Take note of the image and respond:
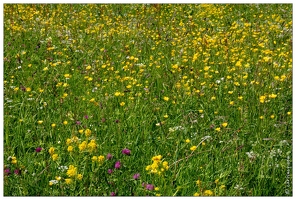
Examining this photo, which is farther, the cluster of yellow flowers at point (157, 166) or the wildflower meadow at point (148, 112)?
the wildflower meadow at point (148, 112)

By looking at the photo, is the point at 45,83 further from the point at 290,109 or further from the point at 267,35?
the point at 267,35

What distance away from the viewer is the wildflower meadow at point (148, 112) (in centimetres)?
260

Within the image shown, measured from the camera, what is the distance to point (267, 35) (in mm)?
5523

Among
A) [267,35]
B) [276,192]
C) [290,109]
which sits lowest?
[276,192]

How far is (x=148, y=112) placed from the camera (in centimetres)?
353

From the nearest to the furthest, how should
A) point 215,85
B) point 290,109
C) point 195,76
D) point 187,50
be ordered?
point 290,109 → point 215,85 → point 195,76 → point 187,50

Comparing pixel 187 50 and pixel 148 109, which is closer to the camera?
pixel 148 109

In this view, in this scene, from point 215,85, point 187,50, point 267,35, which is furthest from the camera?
point 267,35

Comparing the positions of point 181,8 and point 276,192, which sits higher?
point 181,8

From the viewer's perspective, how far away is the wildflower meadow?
2598 millimetres

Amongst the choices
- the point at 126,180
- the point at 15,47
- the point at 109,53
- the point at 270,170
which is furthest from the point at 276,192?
the point at 15,47

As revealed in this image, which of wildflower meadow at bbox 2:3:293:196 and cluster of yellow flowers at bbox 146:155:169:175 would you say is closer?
cluster of yellow flowers at bbox 146:155:169:175

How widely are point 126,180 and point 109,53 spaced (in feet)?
9.38

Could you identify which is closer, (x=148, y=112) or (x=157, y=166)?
(x=157, y=166)
